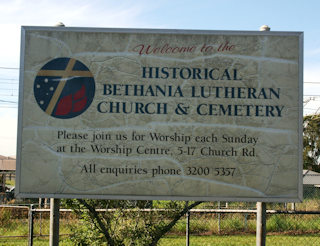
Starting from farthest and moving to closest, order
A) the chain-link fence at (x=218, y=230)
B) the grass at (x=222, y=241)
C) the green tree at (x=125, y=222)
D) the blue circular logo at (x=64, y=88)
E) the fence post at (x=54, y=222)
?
1. the chain-link fence at (x=218, y=230)
2. the grass at (x=222, y=241)
3. the green tree at (x=125, y=222)
4. the fence post at (x=54, y=222)
5. the blue circular logo at (x=64, y=88)

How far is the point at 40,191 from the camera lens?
5.87 m

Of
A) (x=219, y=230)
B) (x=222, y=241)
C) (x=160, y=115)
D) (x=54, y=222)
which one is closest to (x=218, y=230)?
(x=219, y=230)

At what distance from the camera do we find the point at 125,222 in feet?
22.1

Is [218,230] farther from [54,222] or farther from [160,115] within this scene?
[160,115]

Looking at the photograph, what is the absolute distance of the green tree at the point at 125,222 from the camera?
6.61 m

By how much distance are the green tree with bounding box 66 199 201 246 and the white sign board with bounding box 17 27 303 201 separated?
94 cm

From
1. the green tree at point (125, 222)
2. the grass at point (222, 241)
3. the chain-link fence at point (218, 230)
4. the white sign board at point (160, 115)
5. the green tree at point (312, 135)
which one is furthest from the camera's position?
the green tree at point (312, 135)

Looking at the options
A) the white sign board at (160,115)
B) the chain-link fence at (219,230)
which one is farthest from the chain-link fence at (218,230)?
the white sign board at (160,115)

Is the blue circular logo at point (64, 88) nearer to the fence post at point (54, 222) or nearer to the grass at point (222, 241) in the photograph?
the fence post at point (54, 222)

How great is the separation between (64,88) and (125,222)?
7.55 feet

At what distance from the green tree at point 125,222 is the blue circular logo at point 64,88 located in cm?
154

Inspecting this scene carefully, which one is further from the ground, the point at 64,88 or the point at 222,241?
the point at 64,88

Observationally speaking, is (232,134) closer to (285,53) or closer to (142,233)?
(285,53)

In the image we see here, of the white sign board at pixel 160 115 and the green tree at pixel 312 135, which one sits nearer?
the white sign board at pixel 160 115
